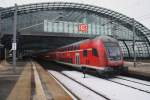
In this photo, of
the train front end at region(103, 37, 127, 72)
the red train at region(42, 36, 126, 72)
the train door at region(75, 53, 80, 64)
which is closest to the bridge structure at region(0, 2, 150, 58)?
the train door at region(75, 53, 80, 64)

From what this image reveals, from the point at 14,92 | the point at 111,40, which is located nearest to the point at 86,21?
the point at 111,40

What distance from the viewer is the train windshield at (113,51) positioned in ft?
83.1

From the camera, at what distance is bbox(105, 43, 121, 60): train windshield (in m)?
25.3

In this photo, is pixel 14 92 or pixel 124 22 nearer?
pixel 14 92

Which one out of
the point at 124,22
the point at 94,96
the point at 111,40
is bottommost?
the point at 94,96

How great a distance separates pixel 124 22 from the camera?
78.2 meters

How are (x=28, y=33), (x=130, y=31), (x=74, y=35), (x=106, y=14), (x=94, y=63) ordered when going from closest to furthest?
(x=94, y=63) → (x=28, y=33) → (x=74, y=35) → (x=106, y=14) → (x=130, y=31)

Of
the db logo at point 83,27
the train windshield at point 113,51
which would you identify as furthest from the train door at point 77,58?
the db logo at point 83,27

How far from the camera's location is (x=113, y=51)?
84.6 ft

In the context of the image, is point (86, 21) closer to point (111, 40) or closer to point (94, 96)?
point (111, 40)

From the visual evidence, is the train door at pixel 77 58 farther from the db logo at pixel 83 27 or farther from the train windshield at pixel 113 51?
the db logo at pixel 83 27

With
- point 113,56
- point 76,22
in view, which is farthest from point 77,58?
point 76,22

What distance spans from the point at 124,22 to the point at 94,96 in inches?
2537

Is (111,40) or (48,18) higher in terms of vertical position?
(48,18)
